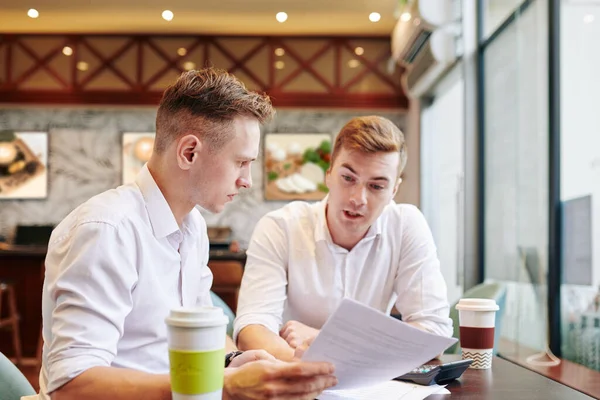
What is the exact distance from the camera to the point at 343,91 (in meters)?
7.05

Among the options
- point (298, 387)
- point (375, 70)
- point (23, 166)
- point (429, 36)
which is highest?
point (375, 70)

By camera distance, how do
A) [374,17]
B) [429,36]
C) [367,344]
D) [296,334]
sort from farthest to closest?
1. [374,17]
2. [429,36]
3. [296,334]
4. [367,344]

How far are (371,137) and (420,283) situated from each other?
461mm

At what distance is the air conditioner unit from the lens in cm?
502

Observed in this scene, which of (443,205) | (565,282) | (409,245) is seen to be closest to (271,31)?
(443,205)

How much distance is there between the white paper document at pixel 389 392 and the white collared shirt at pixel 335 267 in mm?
652

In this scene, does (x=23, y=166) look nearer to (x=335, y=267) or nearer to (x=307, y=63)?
(x=307, y=63)

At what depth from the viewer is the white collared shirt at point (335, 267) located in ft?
6.74

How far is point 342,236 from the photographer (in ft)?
6.84

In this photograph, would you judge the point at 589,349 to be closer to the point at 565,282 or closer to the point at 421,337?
the point at 565,282

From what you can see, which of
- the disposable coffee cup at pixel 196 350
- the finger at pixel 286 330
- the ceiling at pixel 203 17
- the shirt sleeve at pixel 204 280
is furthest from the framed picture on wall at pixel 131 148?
the disposable coffee cup at pixel 196 350

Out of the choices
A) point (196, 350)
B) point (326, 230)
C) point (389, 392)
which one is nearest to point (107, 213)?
point (196, 350)

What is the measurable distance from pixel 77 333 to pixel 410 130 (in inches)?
244

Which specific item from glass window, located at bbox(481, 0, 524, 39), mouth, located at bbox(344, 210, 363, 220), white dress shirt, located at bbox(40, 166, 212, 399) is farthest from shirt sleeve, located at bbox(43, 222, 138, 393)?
glass window, located at bbox(481, 0, 524, 39)
